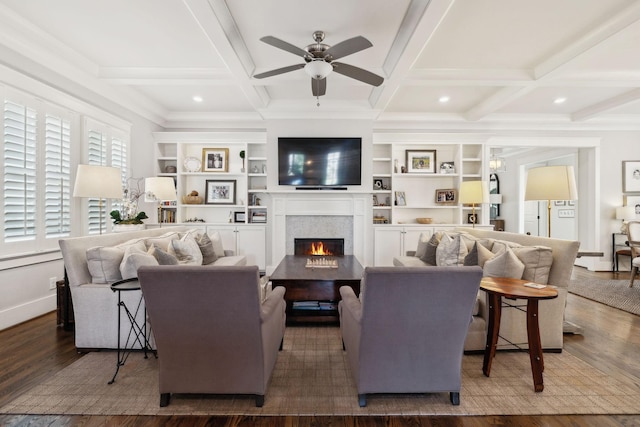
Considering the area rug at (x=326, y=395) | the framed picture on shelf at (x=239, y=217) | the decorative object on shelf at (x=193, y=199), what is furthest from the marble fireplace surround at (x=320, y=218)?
the area rug at (x=326, y=395)

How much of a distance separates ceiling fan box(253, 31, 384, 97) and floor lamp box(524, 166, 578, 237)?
1.81 m

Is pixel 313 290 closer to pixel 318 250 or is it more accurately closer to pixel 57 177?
pixel 318 250

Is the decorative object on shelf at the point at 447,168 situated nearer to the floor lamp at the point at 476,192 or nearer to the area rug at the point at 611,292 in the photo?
the floor lamp at the point at 476,192

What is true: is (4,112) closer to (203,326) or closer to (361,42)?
(203,326)

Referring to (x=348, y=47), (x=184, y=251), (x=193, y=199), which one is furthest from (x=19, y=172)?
(x=348, y=47)

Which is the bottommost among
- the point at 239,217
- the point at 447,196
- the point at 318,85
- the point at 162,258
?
the point at 162,258

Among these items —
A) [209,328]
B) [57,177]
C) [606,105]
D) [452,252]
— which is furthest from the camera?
[606,105]

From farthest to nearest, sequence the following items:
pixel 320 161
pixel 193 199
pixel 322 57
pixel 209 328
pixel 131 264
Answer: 1. pixel 193 199
2. pixel 320 161
3. pixel 322 57
4. pixel 131 264
5. pixel 209 328

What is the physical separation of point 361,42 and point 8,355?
365 cm

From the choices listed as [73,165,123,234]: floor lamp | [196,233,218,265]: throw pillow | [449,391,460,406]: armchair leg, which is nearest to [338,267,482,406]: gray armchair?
[449,391,460,406]: armchair leg

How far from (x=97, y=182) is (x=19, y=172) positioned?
0.83 metres

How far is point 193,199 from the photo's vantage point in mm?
5414

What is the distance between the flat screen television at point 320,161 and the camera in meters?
5.07

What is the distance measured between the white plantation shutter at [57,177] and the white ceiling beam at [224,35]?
6.56ft
